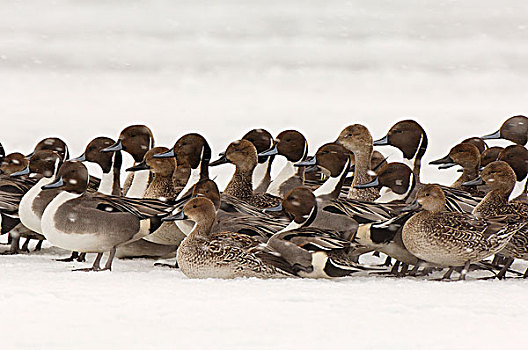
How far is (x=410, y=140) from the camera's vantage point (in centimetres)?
445

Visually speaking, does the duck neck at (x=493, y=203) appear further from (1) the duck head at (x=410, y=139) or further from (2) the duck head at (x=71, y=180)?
(2) the duck head at (x=71, y=180)

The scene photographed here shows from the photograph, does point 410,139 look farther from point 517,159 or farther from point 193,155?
point 193,155

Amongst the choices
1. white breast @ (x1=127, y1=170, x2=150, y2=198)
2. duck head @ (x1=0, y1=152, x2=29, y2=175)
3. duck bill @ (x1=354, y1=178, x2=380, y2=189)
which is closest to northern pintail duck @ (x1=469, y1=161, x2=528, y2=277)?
duck bill @ (x1=354, y1=178, x2=380, y2=189)

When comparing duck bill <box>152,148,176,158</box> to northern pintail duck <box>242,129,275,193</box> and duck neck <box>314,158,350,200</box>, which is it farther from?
duck neck <box>314,158,350,200</box>

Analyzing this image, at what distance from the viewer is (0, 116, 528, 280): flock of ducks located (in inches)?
129

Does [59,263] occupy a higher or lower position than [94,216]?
lower

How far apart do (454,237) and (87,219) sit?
4.61 feet

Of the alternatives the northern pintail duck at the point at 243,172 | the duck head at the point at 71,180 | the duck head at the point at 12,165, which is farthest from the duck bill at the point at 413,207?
the duck head at the point at 12,165

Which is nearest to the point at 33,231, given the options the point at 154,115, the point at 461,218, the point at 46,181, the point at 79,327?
the point at 46,181

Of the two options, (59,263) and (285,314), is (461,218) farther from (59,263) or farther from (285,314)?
(59,263)

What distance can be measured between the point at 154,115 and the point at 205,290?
5.40 meters

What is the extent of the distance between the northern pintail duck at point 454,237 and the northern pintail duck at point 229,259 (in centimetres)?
50

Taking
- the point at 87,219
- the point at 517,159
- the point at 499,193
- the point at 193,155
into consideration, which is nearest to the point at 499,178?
the point at 499,193

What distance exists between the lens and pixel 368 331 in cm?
251
